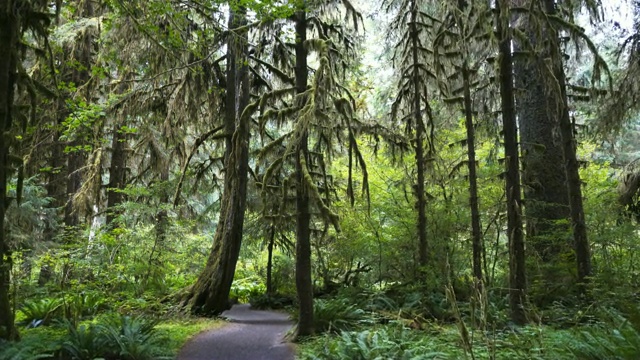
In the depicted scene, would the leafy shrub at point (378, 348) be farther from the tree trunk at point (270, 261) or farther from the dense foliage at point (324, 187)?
the tree trunk at point (270, 261)

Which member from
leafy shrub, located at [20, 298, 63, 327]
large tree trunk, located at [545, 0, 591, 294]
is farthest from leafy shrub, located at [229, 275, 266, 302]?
large tree trunk, located at [545, 0, 591, 294]

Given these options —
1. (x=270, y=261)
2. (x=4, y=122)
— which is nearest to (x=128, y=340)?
(x=4, y=122)

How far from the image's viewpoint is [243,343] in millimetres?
7848

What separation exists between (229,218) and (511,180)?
19.6 ft

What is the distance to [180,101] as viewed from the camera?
37.0ft

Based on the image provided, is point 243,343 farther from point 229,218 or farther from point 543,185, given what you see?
point 543,185

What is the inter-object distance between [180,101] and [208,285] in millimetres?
4442

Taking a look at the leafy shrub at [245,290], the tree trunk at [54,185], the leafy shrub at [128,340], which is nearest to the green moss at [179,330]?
the leafy shrub at [128,340]

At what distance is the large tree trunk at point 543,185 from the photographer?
9.59 metres

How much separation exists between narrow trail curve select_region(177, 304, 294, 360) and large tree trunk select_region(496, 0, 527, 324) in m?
3.56

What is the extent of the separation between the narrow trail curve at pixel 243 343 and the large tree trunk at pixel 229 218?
2.32 feet

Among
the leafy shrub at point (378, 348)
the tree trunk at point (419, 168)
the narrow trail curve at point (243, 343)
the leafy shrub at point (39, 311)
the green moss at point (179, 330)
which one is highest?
the tree trunk at point (419, 168)

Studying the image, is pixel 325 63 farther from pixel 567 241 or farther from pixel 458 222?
pixel 567 241

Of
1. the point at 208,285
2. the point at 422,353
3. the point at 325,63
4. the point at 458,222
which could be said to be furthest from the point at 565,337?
the point at 208,285
